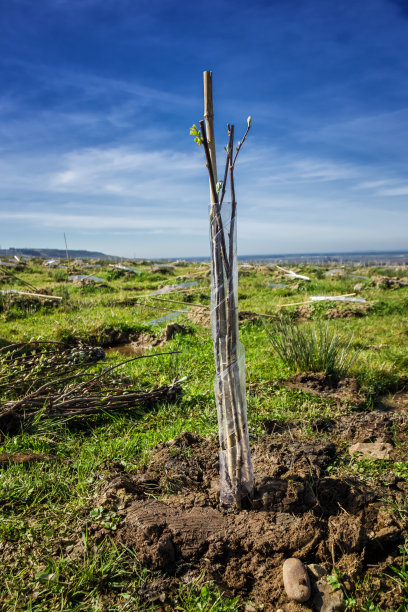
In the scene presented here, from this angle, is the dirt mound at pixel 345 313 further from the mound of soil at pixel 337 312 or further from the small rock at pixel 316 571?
the small rock at pixel 316 571

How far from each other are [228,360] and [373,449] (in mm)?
1585

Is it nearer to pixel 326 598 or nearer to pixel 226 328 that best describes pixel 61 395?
pixel 226 328

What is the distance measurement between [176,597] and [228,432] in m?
0.71

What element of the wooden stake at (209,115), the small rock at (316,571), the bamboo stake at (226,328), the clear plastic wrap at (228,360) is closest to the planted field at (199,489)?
the small rock at (316,571)

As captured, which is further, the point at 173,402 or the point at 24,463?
the point at 173,402

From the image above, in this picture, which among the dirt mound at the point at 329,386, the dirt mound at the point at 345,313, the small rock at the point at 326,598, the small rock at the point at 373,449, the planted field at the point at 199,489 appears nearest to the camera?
the small rock at the point at 326,598

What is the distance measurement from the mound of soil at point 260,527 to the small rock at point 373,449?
0.35 m

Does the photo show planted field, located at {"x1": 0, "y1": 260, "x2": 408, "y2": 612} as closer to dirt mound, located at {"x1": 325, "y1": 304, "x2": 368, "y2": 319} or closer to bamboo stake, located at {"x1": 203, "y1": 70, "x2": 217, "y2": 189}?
bamboo stake, located at {"x1": 203, "y1": 70, "x2": 217, "y2": 189}

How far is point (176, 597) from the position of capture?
1.65 meters

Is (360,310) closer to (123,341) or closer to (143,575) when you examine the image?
(123,341)

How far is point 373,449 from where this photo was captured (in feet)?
9.06

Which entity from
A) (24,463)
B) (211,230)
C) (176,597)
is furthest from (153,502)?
(211,230)

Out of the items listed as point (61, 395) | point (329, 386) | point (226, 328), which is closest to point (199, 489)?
point (226, 328)

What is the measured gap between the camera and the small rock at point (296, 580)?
62.9 inches
